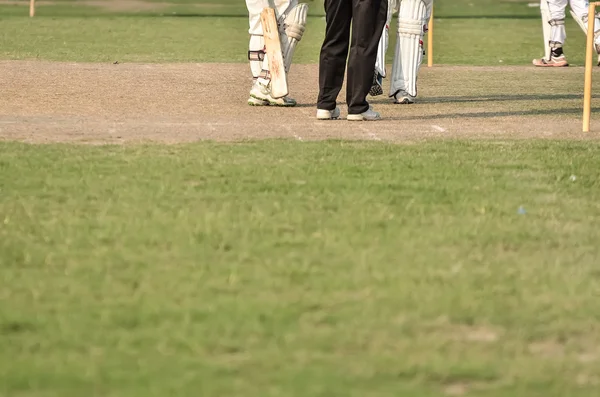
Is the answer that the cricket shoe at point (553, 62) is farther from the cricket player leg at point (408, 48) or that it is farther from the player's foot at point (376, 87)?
the cricket player leg at point (408, 48)

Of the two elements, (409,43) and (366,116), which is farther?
(409,43)

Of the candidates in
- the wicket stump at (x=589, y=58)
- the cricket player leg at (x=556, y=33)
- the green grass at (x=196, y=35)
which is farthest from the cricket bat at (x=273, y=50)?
the cricket player leg at (x=556, y=33)

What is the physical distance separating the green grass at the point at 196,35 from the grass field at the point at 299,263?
337 inches

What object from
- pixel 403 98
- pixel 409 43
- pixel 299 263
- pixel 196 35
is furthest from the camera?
pixel 196 35

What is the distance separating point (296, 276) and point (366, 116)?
6157mm

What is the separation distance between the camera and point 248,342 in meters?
4.55

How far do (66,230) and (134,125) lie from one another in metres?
4.38

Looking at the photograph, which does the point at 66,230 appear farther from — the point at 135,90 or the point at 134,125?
the point at 135,90

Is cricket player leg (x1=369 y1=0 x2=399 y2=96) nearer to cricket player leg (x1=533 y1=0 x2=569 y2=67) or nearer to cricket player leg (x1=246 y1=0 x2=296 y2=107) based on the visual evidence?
cricket player leg (x1=246 y1=0 x2=296 y2=107)

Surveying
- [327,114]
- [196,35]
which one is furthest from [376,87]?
[196,35]

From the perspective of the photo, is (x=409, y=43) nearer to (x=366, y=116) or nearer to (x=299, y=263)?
(x=366, y=116)

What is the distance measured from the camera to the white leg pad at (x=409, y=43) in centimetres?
1312

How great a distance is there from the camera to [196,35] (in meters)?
25.3

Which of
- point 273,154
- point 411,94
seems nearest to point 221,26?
point 411,94
